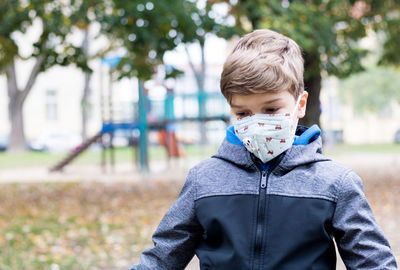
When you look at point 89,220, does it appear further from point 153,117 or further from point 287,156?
point 153,117

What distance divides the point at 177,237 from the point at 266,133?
44 centimetres

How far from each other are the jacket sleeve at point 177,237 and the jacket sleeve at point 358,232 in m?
0.43

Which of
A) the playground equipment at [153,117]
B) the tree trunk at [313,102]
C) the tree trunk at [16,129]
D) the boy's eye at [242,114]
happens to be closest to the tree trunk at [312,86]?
the tree trunk at [313,102]

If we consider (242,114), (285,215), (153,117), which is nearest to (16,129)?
(153,117)

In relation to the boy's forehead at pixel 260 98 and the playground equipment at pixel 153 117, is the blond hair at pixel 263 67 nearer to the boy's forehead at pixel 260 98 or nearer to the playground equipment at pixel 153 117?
the boy's forehead at pixel 260 98

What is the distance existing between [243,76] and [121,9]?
319 inches

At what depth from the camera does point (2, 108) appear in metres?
41.9

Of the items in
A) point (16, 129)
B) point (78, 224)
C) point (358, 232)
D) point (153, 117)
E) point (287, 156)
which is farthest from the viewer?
point (16, 129)

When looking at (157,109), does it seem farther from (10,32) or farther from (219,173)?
(219,173)

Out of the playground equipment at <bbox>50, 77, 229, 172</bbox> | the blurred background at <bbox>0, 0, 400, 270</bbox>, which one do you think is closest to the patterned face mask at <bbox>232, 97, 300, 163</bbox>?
the blurred background at <bbox>0, 0, 400, 270</bbox>

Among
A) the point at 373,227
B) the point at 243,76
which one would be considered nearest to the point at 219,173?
the point at 243,76

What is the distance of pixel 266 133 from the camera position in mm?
1808

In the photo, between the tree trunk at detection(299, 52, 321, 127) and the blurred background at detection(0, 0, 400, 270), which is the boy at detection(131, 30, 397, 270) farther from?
the tree trunk at detection(299, 52, 321, 127)

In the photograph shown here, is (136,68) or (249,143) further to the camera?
(136,68)
